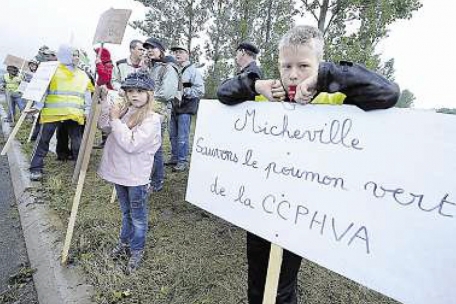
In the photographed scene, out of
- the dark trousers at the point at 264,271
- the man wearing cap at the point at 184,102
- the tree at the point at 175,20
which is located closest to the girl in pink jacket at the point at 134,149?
the dark trousers at the point at 264,271

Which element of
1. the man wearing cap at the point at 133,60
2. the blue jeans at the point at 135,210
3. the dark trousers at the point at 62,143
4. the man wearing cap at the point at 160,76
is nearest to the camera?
the blue jeans at the point at 135,210

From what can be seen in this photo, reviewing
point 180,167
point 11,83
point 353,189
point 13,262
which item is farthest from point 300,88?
point 11,83

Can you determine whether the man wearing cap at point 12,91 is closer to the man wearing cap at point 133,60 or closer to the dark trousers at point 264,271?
the man wearing cap at point 133,60

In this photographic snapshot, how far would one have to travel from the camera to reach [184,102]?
15.5ft

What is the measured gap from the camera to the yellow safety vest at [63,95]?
14.5 ft

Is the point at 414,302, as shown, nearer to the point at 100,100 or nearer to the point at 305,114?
the point at 305,114

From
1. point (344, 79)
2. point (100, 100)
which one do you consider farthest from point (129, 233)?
point (344, 79)

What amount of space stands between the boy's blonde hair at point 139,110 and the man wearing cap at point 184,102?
208cm

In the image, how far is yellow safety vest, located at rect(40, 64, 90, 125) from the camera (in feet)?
14.5

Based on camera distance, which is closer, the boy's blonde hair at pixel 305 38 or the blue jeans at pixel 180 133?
the boy's blonde hair at pixel 305 38

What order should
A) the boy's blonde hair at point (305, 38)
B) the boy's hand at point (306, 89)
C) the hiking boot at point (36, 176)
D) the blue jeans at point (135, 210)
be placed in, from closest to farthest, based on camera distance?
the boy's hand at point (306, 89), the boy's blonde hair at point (305, 38), the blue jeans at point (135, 210), the hiking boot at point (36, 176)

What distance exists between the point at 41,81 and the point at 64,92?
1.23 feet

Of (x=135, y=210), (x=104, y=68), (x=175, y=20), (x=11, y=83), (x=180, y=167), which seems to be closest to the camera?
(x=104, y=68)

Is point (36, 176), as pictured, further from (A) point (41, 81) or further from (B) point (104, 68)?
(B) point (104, 68)
